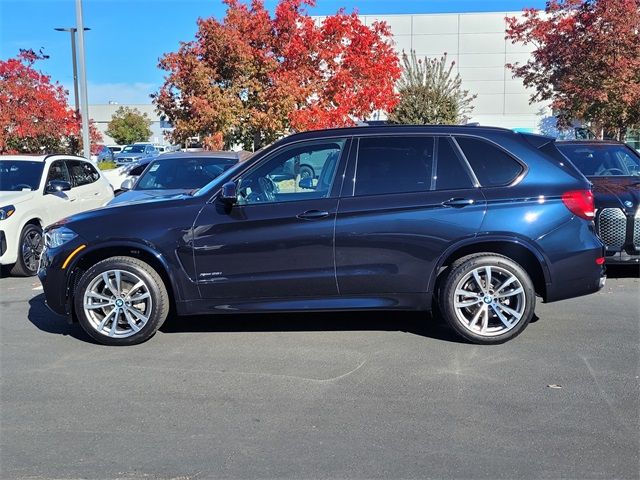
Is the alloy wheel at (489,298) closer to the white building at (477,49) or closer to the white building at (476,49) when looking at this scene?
the white building at (477,49)

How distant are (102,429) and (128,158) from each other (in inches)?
1457

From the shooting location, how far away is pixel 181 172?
31.4ft

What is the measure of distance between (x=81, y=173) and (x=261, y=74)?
6.77 meters

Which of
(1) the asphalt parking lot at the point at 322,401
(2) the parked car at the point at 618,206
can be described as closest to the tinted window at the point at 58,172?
(1) the asphalt parking lot at the point at 322,401

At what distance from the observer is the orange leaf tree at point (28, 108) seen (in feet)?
58.4

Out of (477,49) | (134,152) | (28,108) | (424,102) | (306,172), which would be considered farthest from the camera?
(134,152)

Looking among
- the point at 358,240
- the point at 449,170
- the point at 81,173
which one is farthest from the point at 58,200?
the point at 449,170

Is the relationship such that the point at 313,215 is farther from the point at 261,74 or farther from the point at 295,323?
the point at 261,74

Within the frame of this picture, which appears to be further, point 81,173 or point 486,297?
point 81,173

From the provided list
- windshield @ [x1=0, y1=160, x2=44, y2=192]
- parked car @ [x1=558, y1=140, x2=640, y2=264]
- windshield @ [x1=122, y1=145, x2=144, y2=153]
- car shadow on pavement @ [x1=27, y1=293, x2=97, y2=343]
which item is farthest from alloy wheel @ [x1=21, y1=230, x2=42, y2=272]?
windshield @ [x1=122, y1=145, x2=144, y2=153]

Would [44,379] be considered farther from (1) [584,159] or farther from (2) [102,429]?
(1) [584,159]

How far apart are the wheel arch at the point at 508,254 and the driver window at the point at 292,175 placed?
1.16 meters

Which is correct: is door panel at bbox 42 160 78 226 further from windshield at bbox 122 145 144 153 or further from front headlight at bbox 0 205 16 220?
windshield at bbox 122 145 144 153

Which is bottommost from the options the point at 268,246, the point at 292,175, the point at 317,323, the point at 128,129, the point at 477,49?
the point at 317,323
